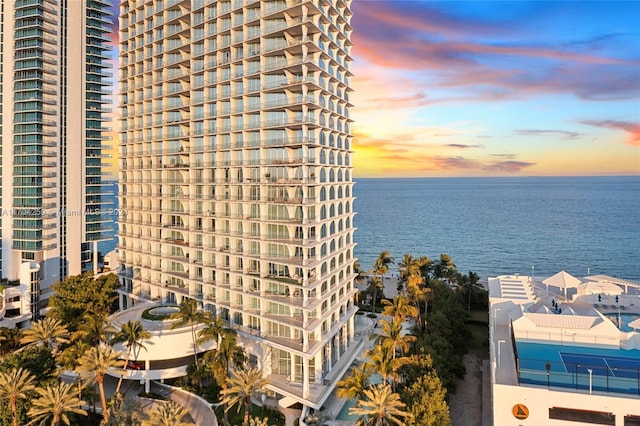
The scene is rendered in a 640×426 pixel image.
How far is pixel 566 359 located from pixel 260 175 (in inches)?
1270

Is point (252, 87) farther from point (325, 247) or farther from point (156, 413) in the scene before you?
point (156, 413)

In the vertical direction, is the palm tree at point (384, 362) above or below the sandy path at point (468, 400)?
above

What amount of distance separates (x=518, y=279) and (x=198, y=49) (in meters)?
50.1

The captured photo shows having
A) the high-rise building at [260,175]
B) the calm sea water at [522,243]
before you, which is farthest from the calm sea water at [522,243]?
the high-rise building at [260,175]

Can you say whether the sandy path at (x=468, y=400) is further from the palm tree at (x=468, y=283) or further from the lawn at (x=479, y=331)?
the palm tree at (x=468, y=283)

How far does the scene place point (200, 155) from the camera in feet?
177

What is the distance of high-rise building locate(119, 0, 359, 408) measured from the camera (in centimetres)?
4359

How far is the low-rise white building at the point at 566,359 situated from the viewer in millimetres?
27844

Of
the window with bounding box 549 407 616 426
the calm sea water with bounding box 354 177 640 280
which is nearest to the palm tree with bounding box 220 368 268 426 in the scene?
the window with bounding box 549 407 616 426

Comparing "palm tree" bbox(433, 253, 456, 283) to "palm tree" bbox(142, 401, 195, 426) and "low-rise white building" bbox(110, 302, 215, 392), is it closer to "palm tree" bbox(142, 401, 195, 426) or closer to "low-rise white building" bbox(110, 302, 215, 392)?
"low-rise white building" bbox(110, 302, 215, 392)

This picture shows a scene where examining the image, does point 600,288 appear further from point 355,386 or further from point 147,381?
point 147,381

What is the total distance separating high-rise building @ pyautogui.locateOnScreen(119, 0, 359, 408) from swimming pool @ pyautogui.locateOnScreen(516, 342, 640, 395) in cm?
1846

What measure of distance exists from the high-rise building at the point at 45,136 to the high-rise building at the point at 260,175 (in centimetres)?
2542

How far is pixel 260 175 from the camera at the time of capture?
46.4 metres
